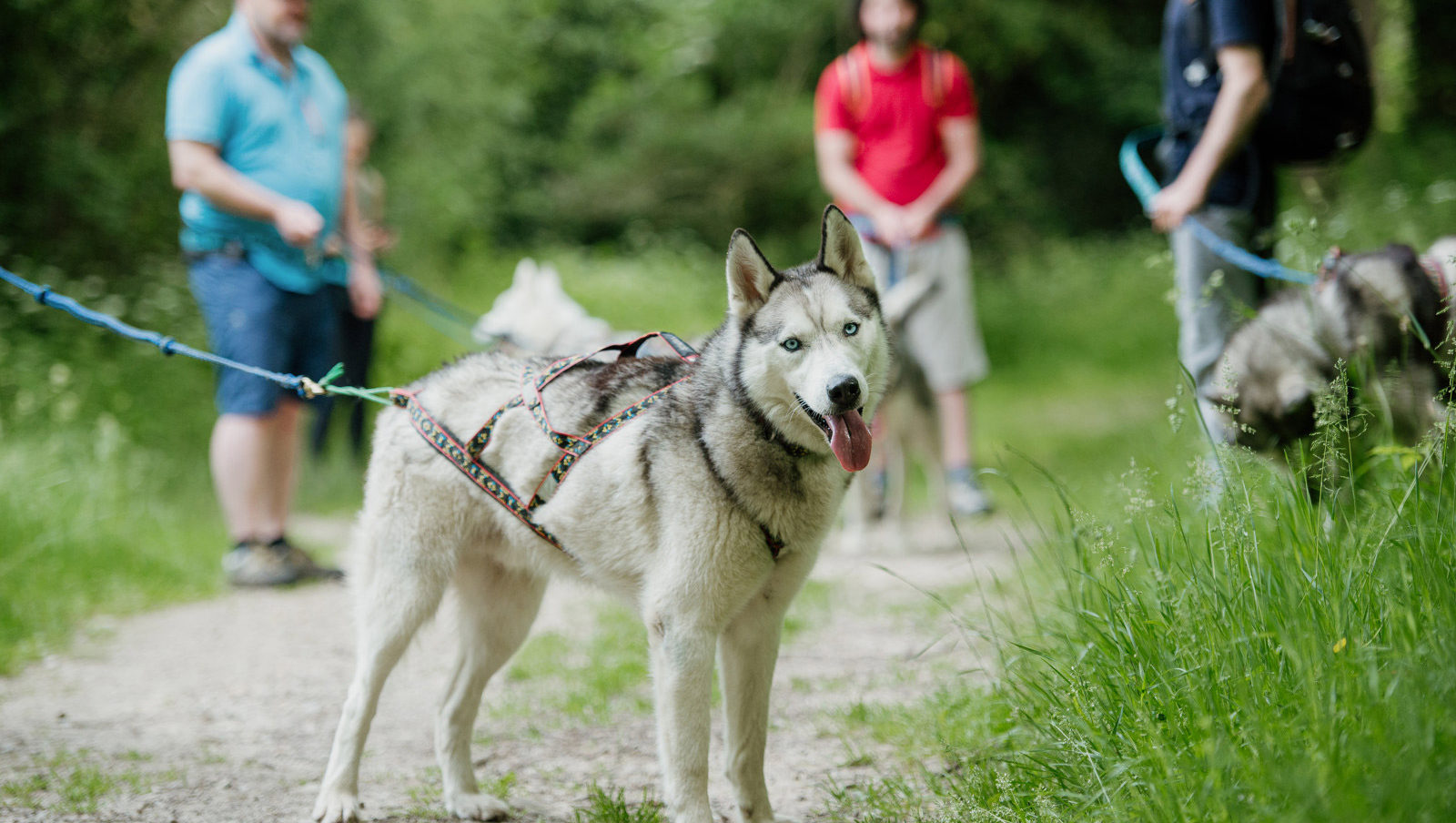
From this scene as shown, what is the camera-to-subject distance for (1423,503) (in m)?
2.23

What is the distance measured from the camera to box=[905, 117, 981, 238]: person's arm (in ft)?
19.3

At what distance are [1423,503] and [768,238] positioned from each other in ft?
44.9

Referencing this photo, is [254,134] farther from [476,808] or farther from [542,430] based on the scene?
[476,808]

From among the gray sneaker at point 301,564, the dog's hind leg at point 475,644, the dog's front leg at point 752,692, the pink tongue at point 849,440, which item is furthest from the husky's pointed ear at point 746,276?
the gray sneaker at point 301,564

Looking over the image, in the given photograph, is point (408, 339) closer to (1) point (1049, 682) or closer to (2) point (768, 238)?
(2) point (768, 238)

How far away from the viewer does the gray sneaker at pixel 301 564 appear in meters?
5.25

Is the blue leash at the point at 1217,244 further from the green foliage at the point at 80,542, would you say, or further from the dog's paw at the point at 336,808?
the green foliage at the point at 80,542

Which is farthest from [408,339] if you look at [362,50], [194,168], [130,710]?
[130,710]

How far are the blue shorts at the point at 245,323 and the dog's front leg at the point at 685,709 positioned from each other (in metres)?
3.20

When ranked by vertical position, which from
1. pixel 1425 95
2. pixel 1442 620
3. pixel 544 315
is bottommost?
pixel 1442 620

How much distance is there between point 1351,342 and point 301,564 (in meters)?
4.50

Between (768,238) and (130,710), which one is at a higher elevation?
(768,238)

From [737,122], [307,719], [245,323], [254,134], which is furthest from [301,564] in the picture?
[737,122]

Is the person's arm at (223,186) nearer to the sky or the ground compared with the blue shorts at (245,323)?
nearer to the sky
